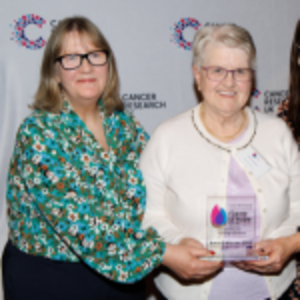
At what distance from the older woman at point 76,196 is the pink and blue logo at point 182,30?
728 mm

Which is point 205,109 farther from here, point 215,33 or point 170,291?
point 170,291

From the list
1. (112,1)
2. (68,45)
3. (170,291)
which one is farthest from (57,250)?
(112,1)

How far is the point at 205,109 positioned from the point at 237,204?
1.50 feet

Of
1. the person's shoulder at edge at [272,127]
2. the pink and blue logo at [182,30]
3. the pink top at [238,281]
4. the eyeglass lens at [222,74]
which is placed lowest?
the pink top at [238,281]

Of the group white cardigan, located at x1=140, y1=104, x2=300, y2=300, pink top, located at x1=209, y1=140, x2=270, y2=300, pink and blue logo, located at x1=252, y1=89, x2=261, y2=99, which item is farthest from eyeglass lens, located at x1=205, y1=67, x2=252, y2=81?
pink and blue logo, located at x1=252, y1=89, x2=261, y2=99

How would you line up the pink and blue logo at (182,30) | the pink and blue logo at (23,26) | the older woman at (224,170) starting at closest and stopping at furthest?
the older woman at (224,170)
the pink and blue logo at (23,26)
the pink and blue logo at (182,30)

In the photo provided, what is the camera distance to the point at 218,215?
128 centimetres

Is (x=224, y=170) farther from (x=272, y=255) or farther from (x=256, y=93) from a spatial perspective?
(x=256, y=93)

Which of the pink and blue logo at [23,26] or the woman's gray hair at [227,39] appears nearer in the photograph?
the woman's gray hair at [227,39]

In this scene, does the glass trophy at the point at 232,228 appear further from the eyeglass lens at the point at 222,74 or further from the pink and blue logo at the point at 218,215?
the eyeglass lens at the point at 222,74

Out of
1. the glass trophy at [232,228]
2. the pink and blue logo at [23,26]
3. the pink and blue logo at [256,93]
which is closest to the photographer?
the glass trophy at [232,228]

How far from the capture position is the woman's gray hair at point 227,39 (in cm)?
137

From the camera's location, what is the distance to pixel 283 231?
146 cm

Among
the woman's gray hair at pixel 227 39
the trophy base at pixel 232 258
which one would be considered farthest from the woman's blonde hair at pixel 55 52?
the trophy base at pixel 232 258
